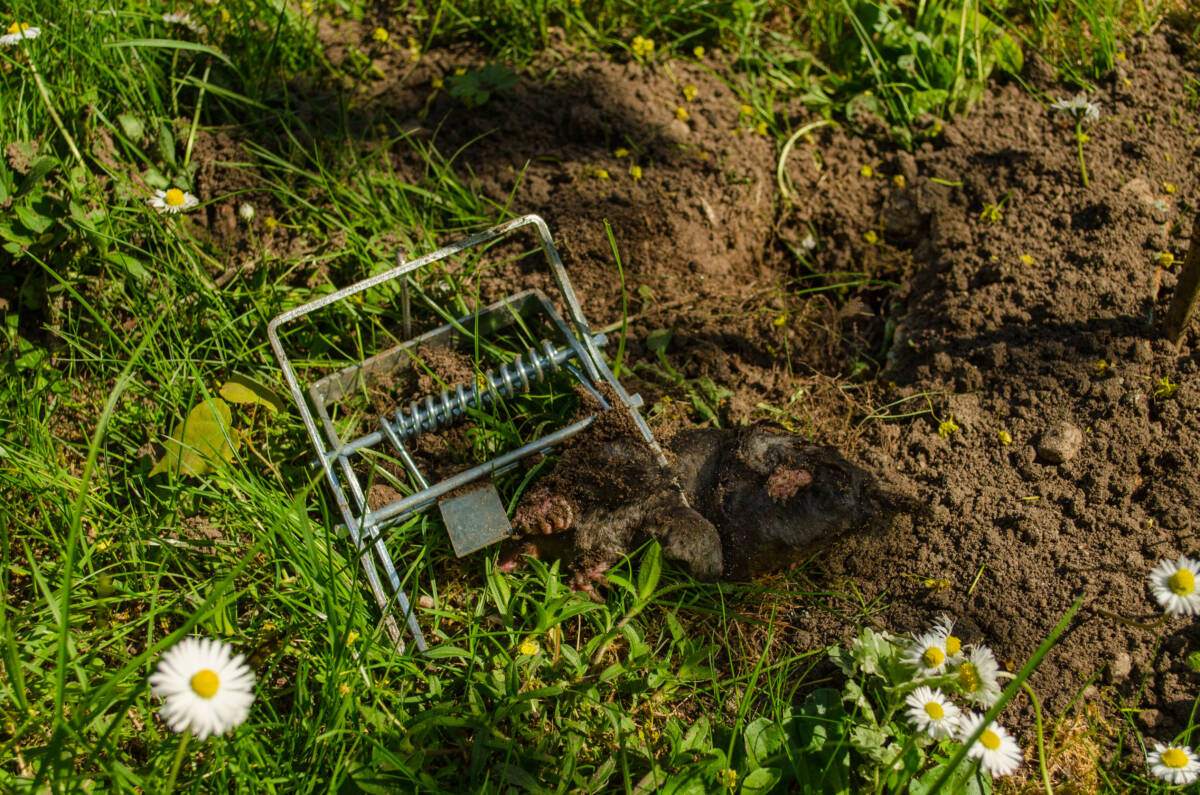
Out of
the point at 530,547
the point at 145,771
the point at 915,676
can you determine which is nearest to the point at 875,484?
the point at 915,676

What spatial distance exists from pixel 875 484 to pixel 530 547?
795mm

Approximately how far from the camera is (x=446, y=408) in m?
2.12

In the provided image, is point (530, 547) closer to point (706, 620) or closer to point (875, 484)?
point (706, 620)

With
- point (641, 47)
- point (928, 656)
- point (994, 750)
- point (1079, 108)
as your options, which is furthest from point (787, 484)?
point (641, 47)

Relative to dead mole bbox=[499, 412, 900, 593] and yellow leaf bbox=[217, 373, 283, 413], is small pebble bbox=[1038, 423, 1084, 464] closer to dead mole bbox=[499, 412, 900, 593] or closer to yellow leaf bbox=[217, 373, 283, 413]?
dead mole bbox=[499, 412, 900, 593]

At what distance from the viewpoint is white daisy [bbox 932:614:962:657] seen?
1.74 metres

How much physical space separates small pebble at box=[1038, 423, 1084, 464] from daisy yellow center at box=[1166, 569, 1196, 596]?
459 millimetres

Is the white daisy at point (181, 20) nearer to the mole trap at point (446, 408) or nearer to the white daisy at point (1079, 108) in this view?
the mole trap at point (446, 408)

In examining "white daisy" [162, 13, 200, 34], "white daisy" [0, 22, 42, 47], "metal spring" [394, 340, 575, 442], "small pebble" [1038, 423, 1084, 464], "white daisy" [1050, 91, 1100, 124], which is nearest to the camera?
"small pebble" [1038, 423, 1084, 464]

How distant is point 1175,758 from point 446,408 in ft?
5.51

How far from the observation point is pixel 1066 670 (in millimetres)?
1833

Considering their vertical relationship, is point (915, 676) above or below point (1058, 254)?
below

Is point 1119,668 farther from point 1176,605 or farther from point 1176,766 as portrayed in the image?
point 1176,605

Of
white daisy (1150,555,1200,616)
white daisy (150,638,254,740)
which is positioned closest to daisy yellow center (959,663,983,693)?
white daisy (1150,555,1200,616)
